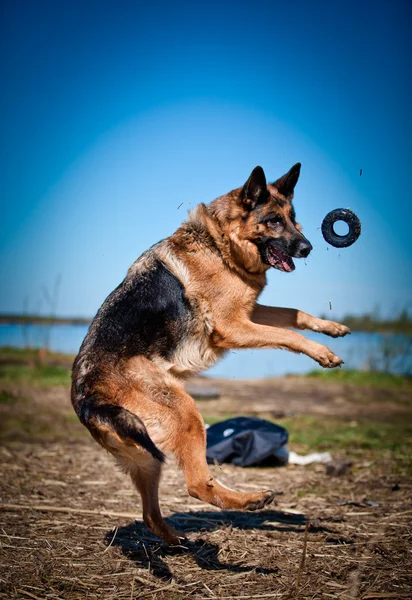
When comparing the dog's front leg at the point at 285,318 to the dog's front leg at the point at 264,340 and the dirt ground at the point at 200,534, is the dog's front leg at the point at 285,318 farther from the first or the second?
the dirt ground at the point at 200,534

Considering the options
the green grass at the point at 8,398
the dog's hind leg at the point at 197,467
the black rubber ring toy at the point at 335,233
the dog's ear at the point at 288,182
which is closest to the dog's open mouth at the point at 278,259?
the black rubber ring toy at the point at 335,233

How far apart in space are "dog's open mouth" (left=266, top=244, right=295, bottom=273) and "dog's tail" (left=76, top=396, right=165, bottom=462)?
2.06 meters

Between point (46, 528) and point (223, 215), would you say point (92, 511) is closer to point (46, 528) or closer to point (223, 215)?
point (46, 528)

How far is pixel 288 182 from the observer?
5.10 meters

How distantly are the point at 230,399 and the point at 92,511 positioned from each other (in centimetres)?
768

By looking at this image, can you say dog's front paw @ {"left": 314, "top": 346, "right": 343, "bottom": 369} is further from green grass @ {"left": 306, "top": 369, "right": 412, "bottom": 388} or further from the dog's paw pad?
green grass @ {"left": 306, "top": 369, "right": 412, "bottom": 388}

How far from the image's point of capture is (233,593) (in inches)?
127

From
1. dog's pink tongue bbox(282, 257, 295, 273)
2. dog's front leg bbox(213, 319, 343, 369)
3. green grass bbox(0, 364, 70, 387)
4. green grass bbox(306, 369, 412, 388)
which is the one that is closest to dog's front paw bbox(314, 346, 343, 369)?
dog's front leg bbox(213, 319, 343, 369)

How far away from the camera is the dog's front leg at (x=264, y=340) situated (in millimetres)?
4398

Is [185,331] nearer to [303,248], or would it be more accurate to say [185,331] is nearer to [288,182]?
[303,248]

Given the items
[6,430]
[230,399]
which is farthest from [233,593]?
[230,399]

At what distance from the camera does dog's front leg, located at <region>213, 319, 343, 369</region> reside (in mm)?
4398

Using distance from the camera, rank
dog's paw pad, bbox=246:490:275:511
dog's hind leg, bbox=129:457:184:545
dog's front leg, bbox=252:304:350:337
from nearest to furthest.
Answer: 1. dog's paw pad, bbox=246:490:275:511
2. dog's hind leg, bbox=129:457:184:545
3. dog's front leg, bbox=252:304:350:337

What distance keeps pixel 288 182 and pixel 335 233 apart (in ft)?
2.38
